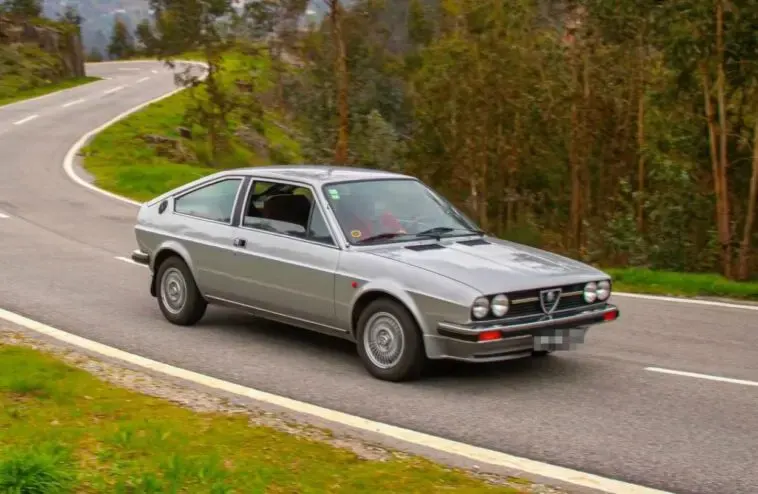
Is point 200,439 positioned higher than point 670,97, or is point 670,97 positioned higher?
point 670,97

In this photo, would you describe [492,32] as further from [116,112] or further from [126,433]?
[126,433]

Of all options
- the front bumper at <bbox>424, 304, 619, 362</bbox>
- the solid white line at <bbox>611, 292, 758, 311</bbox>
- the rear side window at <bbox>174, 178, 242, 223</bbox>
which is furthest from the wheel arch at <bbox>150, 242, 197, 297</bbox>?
the solid white line at <bbox>611, 292, 758, 311</bbox>

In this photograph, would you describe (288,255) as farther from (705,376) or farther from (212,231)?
(705,376)

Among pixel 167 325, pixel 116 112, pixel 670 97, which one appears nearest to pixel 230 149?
pixel 116 112

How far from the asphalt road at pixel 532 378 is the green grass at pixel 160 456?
93cm

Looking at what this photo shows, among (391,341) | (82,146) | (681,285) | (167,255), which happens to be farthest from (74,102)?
(391,341)

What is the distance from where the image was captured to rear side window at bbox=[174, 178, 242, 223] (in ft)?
29.5

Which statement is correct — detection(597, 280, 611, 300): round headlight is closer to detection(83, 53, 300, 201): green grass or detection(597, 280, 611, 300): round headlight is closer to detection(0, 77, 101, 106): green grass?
detection(83, 53, 300, 201): green grass

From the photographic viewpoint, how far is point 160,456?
17.0 feet

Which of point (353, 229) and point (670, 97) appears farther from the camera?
point (670, 97)

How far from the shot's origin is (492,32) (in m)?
37.0

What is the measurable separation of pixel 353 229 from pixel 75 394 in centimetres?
255

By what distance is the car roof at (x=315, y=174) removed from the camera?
27.8ft

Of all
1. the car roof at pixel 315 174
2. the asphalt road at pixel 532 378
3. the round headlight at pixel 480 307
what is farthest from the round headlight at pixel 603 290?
the car roof at pixel 315 174
